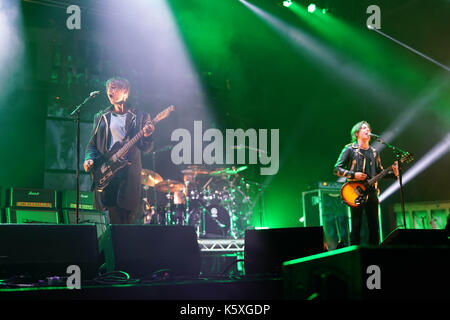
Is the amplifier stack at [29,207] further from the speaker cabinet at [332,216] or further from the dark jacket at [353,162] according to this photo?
the speaker cabinet at [332,216]

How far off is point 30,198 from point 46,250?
9.89ft

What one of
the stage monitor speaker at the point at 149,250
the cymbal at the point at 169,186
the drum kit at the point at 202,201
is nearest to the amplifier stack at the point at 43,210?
the drum kit at the point at 202,201

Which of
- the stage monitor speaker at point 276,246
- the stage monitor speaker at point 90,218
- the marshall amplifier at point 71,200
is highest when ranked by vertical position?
the marshall amplifier at point 71,200

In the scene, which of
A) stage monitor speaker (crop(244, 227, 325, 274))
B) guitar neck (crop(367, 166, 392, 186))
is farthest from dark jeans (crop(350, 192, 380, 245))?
stage monitor speaker (crop(244, 227, 325, 274))

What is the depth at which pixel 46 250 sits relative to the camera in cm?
272

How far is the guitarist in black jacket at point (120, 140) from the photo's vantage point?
477 cm

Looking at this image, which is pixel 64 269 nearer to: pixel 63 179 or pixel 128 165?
pixel 128 165

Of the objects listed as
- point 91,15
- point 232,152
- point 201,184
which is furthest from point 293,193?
point 91,15

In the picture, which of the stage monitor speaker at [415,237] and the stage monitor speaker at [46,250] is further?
the stage monitor speaker at [415,237]

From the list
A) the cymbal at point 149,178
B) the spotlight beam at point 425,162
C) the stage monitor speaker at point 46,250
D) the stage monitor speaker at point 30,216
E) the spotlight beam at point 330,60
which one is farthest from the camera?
the spotlight beam at point 330,60

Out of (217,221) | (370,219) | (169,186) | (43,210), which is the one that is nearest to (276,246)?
(370,219)

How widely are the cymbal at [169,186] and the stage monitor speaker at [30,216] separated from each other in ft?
6.78
